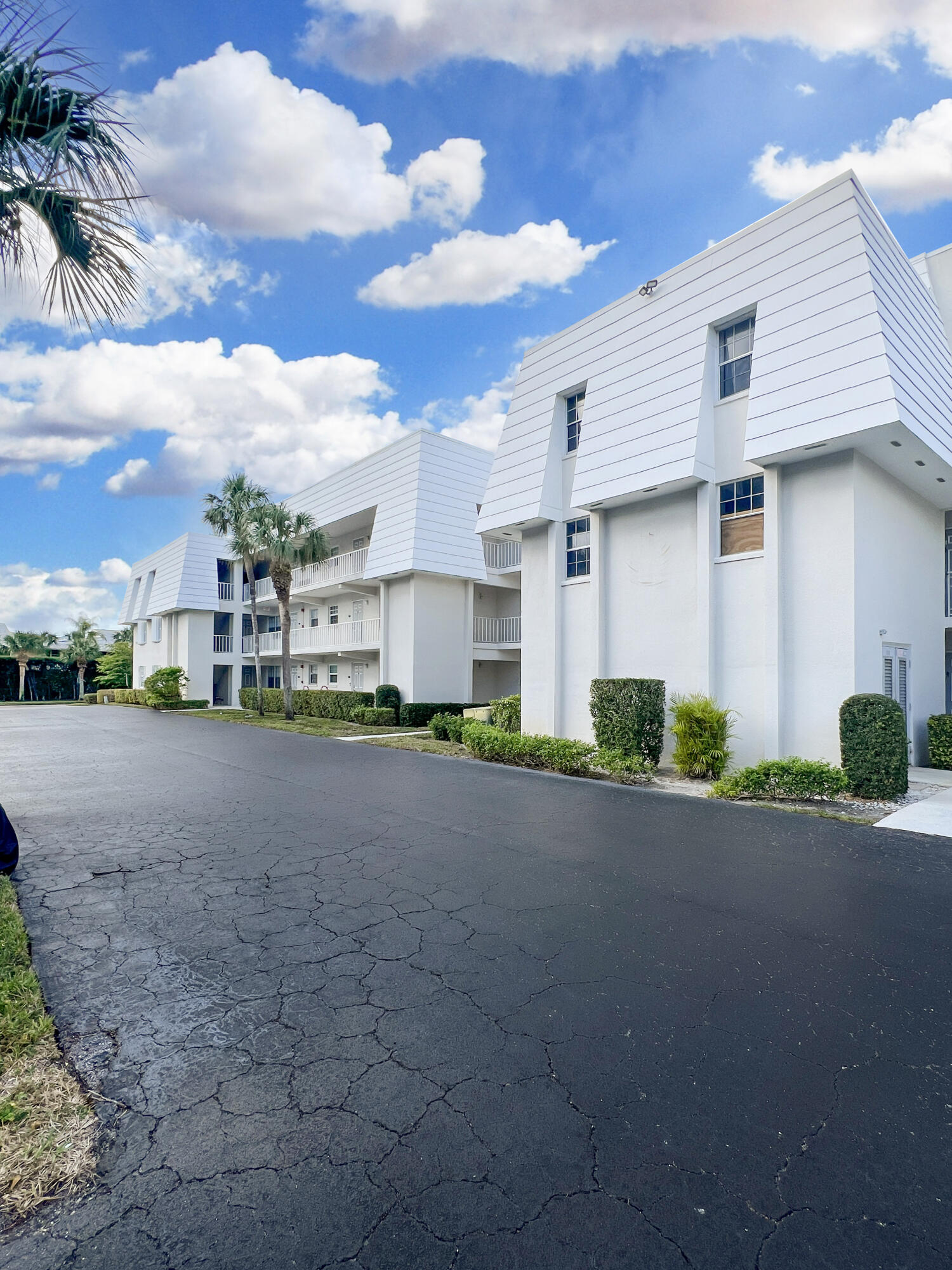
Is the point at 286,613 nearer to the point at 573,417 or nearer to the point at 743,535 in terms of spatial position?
the point at 573,417

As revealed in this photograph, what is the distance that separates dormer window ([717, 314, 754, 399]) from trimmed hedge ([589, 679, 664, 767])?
5776 mm

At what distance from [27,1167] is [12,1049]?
89 centimetres

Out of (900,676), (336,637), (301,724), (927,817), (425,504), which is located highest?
(425,504)

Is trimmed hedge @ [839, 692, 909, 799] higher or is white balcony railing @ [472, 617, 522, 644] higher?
white balcony railing @ [472, 617, 522, 644]

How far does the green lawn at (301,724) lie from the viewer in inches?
799

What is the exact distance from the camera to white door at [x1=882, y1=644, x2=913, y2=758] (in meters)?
11.2

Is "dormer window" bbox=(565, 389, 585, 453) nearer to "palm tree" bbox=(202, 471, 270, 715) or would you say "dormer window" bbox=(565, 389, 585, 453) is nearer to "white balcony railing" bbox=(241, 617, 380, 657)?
"white balcony railing" bbox=(241, 617, 380, 657)

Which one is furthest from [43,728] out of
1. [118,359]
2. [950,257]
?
[950,257]

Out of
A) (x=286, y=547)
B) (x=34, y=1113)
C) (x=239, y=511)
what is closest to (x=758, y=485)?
(x=34, y=1113)

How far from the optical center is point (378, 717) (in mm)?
22047

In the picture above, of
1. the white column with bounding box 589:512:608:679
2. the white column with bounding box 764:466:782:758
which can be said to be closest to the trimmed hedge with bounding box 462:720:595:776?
the white column with bounding box 589:512:608:679

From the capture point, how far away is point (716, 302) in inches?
464

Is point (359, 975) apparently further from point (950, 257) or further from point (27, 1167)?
point (950, 257)

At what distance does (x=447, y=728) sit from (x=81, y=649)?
43.6 metres
